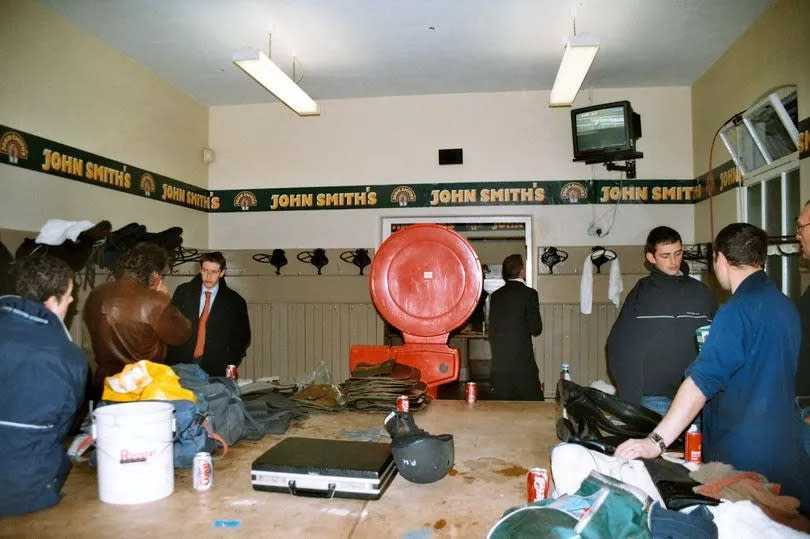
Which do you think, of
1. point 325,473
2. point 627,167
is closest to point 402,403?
point 325,473

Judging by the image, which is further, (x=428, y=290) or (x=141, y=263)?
(x=141, y=263)

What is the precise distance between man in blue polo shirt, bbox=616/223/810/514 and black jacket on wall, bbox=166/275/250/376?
3.40m

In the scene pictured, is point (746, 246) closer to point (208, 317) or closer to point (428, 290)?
point (428, 290)

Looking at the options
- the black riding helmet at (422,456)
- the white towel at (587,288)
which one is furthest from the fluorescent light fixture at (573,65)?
the black riding helmet at (422,456)

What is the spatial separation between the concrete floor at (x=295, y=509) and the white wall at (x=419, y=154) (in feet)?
12.7

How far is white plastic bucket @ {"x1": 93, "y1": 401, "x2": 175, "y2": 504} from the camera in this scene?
1.65 meters

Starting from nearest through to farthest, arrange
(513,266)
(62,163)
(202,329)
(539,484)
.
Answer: (539,484)
(62,163)
(513,266)
(202,329)

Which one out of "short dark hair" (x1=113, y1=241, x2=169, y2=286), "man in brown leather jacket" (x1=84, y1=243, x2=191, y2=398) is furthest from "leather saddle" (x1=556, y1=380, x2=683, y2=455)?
"short dark hair" (x1=113, y1=241, x2=169, y2=286)

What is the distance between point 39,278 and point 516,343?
3.18 metres

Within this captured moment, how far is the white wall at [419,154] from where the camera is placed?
215 inches

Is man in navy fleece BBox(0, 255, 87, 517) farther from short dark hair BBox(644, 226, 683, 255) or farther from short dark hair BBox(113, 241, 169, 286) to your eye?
short dark hair BBox(644, 226, 683, 255)

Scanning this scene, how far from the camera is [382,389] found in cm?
269

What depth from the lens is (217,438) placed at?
2041 mm

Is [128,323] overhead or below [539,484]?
→ overhead
